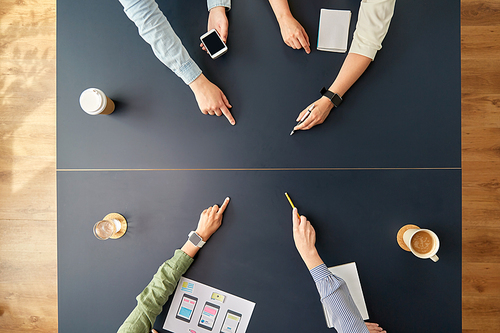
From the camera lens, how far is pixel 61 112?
1.35 m

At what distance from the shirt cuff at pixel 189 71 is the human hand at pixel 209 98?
20 millimetres

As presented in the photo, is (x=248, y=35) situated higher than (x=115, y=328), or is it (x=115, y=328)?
(x=248, y=35)

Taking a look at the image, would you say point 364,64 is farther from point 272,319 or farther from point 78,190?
point 78,190

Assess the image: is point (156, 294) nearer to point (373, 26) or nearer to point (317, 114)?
point (317, 114)

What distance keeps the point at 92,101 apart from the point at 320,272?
4.34ft

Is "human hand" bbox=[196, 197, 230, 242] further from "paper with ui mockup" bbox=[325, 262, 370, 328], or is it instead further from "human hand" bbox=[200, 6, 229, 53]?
"human hand" bbox=[200, 6, 229, 53]

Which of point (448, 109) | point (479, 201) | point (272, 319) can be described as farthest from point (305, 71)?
point (479, 201)

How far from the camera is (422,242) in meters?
1.18

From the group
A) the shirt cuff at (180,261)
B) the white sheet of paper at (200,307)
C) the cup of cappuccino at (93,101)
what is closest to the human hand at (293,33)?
the cup of cappuccino at (93,101)

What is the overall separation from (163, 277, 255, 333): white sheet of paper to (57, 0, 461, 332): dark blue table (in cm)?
4

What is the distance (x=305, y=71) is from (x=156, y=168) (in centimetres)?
90

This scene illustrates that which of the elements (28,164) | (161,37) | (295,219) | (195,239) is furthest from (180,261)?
(28,164)

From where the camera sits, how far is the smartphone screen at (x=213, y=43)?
4.25ft

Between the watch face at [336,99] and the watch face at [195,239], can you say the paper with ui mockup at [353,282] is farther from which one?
the watch face at [336,99]
